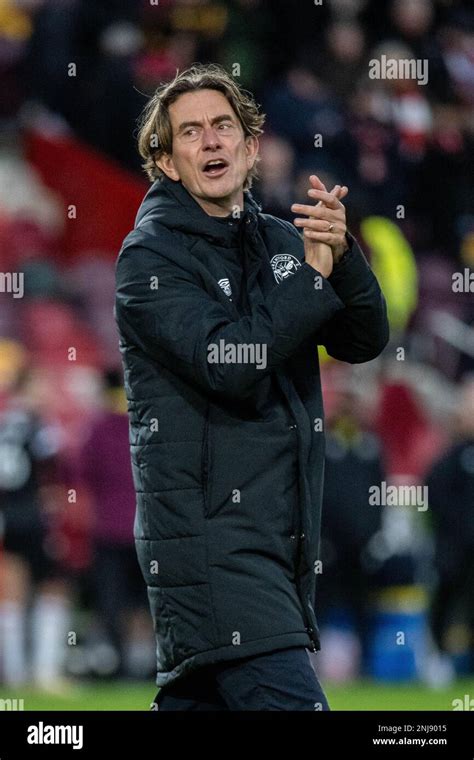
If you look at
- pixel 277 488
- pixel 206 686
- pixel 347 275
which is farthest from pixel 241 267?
pixel 206 686

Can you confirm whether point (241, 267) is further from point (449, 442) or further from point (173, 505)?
point (449, 442)

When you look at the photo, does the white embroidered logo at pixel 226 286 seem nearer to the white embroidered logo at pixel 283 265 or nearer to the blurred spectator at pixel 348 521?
the white embroidered logo at pixel 283 265

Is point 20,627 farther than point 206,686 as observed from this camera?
Yes

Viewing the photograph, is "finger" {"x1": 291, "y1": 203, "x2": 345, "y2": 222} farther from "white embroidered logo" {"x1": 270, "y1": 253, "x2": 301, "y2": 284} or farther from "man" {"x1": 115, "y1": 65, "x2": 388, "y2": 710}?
"white embroidered logo" {"x1": 270, "y1": 253, "x2": 301, "y2": 284}

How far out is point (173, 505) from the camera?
327 centimetres

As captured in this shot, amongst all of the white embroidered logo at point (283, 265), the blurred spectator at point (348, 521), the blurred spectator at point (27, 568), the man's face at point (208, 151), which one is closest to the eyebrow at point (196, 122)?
the man's face at point (208, 151)

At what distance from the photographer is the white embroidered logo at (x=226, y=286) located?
3357 millimetres

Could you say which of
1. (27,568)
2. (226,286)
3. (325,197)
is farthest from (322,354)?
(325,197)

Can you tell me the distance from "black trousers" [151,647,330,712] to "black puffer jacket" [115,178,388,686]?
35 millimetres

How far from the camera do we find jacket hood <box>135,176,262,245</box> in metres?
3.40

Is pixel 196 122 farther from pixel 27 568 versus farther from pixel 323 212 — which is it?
pixel 27 568

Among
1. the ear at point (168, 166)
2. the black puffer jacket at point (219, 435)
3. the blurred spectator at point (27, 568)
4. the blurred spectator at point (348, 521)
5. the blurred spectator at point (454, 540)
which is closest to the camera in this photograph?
the black puffer jacket at point (219, 435)

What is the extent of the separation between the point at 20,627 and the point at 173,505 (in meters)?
4.79
